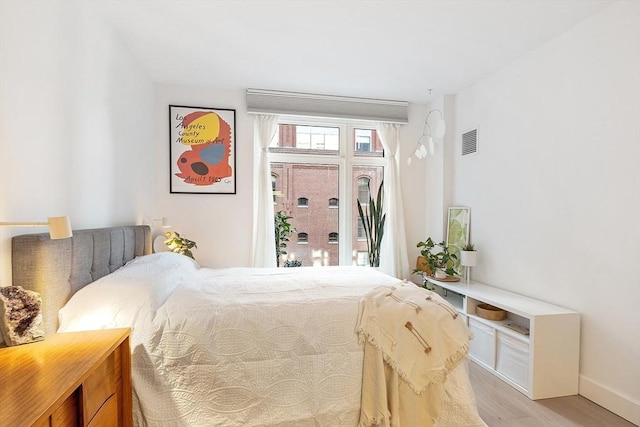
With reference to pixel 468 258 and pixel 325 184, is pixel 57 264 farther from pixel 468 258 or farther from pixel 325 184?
pixel 468 258

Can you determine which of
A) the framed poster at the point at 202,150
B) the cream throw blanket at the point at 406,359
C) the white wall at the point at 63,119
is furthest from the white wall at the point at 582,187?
the white wall at the point at 63,119

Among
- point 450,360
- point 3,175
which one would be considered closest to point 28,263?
point 3,175

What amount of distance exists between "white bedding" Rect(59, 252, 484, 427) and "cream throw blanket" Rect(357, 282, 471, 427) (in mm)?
65

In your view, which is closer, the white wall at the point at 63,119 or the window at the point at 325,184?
the white wall at the point at 63,119

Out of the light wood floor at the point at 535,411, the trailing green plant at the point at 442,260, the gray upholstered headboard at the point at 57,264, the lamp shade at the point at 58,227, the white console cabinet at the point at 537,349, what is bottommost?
the light wood floor at the point at 535,411

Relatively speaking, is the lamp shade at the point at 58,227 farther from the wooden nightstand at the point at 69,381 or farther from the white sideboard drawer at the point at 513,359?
the white sideboard drawer at the point at 513,359

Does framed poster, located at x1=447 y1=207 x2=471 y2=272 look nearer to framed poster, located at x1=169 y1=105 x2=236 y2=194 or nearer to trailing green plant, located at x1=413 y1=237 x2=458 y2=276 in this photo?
trailing green plant, located at x1=413 y1=237 x2=458 y2=276

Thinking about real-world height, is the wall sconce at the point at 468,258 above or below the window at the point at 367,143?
below

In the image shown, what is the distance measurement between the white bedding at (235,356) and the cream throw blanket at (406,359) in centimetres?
7

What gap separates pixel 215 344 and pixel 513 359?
2.16m

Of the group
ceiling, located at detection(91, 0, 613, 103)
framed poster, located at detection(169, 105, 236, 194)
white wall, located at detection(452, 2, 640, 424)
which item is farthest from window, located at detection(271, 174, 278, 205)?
white wall, located at detection(452, 2, 640, 424)

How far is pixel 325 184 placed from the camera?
13.3 feet

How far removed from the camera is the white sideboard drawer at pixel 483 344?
2672mm

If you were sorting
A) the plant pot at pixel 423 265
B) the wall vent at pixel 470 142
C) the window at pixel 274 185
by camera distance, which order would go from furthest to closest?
the window at pixel 274 185, the plant pot at pixel 423 265, the wall vent at pixel 470 142
